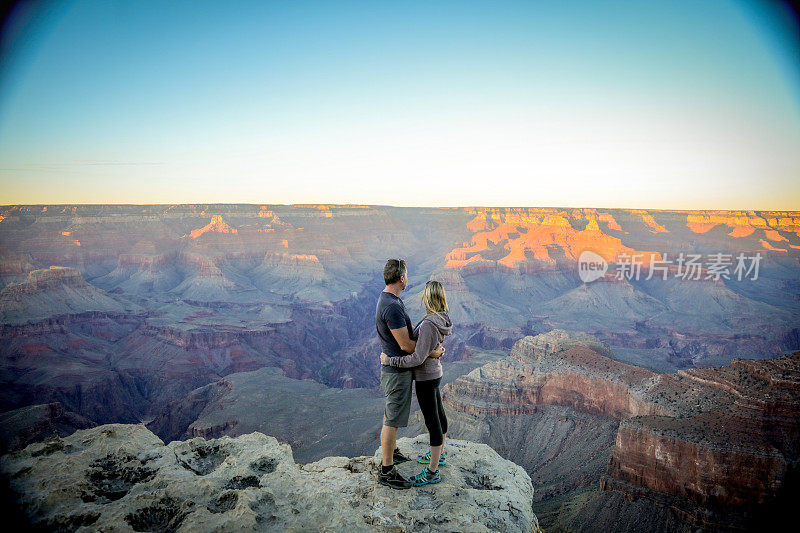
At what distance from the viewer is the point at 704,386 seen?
24031mm

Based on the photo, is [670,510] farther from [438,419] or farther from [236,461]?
[236,461]

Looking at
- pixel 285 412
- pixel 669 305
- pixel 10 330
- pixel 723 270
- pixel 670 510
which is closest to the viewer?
pixel 670 510

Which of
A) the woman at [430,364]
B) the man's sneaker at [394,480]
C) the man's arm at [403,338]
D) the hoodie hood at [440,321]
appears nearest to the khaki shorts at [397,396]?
the woman at [430,364]

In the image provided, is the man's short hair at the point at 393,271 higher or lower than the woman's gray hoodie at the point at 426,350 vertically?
higher

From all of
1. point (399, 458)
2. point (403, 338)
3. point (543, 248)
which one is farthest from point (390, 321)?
point (543, 248)

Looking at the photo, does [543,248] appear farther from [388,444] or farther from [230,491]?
[230,491]

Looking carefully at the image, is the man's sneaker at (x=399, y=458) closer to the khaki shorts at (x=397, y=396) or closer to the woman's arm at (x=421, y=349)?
the khaki shorts at (x=397, y=396)

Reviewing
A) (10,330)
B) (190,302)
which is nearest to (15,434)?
(10,330)

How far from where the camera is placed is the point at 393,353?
277 inches

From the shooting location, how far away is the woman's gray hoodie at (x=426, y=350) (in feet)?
22.1

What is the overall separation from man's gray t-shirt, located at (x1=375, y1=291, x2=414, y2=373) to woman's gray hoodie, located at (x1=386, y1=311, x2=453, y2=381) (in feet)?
0.52

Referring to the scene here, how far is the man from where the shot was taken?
268 inches

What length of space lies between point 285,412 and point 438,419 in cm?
3953

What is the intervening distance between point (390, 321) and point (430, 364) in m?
0.97
